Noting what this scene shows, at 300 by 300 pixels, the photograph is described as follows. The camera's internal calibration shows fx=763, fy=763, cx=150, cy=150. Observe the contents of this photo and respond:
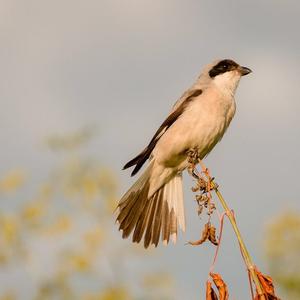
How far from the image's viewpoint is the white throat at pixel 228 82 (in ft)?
21.7

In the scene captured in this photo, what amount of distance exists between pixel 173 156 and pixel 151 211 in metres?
0.59

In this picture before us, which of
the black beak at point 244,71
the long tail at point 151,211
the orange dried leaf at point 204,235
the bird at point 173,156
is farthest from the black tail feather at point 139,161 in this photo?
the orange dried leaf at point 204,235

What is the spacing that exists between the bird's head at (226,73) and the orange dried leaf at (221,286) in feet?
13.7

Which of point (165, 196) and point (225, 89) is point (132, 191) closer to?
point (165, 196)

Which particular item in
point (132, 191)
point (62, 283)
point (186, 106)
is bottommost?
point (132, 191)

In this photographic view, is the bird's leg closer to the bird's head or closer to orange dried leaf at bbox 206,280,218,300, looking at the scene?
the bird's head

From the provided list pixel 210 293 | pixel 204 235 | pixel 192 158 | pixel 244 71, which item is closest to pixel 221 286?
pixel 210 293

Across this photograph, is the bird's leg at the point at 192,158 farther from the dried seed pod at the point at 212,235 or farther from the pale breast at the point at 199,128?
the dried seed pod at the point at 212,235

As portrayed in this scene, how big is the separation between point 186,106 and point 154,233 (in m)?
1.10

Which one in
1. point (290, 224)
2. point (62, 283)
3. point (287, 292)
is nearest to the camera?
point (62, 283)

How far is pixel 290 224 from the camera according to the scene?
11.4 metres

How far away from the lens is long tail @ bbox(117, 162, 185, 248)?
20.6ft

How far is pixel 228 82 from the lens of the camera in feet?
22.2

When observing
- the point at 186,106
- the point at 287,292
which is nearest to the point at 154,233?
the point at 186,106
